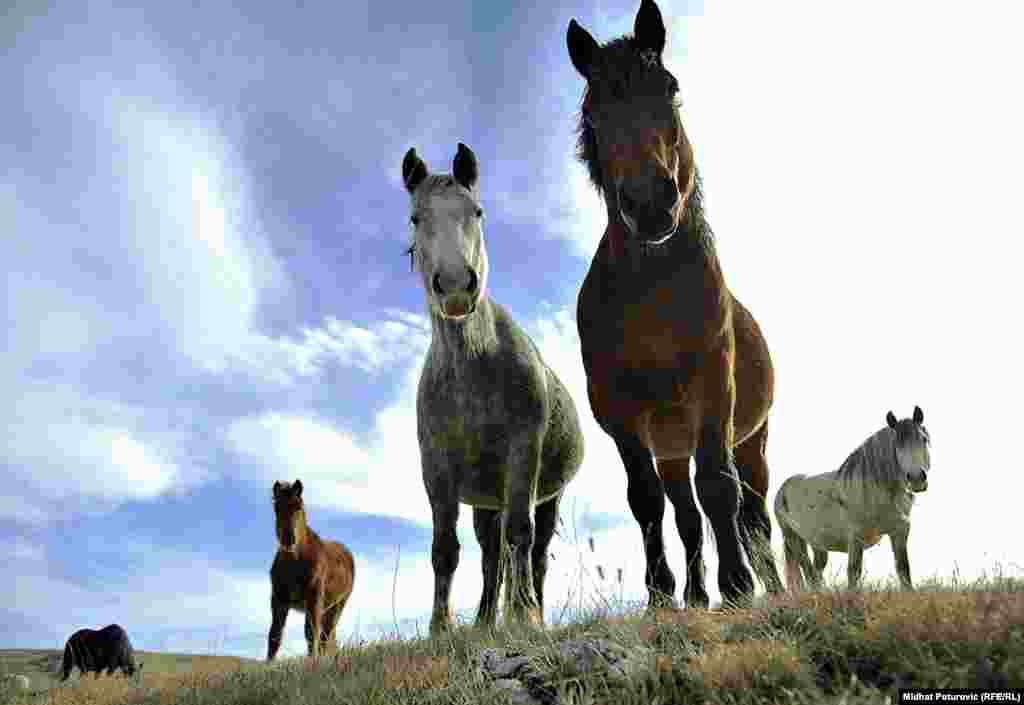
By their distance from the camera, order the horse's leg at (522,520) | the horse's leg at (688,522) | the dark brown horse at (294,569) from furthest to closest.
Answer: the dark brown horse at (294,569)
the horse's leg at (522,520)
the horse's leg at (688,522)

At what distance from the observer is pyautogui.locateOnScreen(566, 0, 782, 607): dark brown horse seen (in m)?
4.94

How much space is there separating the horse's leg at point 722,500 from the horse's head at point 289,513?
335 inches

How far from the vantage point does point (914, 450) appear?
1038 centimetres

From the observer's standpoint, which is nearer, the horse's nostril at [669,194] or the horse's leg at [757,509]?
the horse's nostril at [669,194]

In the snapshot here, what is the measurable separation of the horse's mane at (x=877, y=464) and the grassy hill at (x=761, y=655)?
22.3 ft

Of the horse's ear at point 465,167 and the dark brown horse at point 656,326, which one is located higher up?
the horse's ear at point 465,167

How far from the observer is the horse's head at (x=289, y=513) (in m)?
11.9

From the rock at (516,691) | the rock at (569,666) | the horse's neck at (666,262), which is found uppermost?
the horse's neck at (666,262)

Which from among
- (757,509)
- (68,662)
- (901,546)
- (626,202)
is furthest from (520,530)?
(68,662)

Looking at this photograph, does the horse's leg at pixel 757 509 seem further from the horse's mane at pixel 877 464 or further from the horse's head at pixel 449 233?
the horse's mane at pixel 877 464

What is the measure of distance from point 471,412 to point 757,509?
2.71m

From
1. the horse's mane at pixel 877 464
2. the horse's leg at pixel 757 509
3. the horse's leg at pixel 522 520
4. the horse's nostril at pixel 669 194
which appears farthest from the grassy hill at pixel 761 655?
the horse's mane at pixel 877 464

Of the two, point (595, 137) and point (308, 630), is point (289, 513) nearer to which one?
point (308, 630)

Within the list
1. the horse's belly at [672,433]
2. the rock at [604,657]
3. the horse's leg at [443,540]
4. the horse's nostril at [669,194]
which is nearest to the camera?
the rock at [604,657]
